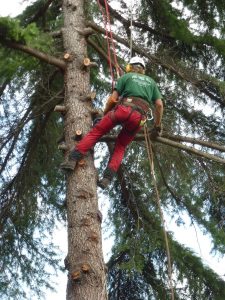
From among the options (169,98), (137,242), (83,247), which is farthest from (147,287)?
(83,247)

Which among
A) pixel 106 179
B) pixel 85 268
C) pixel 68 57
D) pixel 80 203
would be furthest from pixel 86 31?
pixel 85 268

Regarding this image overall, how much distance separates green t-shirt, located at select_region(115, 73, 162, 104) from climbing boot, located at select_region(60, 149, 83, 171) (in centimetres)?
79

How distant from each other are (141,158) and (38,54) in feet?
8.79

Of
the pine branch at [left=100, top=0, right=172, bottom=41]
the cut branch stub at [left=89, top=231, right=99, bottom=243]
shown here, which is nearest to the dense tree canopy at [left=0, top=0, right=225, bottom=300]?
the pine branch at [left=100, top=0, right=172, bottom=41]

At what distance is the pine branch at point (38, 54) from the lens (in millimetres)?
5145

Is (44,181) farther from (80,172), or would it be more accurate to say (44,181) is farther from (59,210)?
(80,172)

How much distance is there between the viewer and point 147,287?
7527 millimetres

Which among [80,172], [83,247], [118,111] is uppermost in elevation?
[118,111]

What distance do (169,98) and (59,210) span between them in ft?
8.87

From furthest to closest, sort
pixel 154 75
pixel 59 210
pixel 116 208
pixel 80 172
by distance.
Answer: pixel 59 210
pixel 116 208
pixel 154 75
pixel 80 172

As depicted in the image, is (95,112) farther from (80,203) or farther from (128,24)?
(128,24)

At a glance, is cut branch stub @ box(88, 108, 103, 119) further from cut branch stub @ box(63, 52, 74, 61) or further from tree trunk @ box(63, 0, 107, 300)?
cut branch stub @ box(63, 52, 74, 61)

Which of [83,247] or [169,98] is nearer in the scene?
[83,247]

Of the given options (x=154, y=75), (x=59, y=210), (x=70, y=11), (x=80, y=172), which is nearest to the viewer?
(x=80, y=172)
